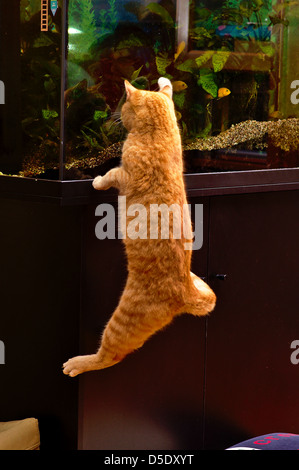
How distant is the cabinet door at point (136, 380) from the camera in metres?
2.87

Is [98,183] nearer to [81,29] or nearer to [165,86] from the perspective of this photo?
[165,86]

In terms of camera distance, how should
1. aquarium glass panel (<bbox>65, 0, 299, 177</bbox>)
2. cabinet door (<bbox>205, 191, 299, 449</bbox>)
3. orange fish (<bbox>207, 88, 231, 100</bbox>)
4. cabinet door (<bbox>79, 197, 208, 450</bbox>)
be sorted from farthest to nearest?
cabinet door (<bbox>205, 191, 299, 449</bbox>) < orange fish (<bbox>207, 88, 231, 100</bbox>) < cabinet door (<bbox>79, 197, 208, 450</bbox>) < aquarium glass panel (<bbox>65, 0, 299, 177</bbox>)

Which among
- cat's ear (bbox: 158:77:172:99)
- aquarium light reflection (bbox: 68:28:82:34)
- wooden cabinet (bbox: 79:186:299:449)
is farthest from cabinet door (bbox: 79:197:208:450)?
aquarium light reflection (bbox: 68:28:82:34)

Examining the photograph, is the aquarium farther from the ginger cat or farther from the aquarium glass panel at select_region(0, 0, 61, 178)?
the ginger cat

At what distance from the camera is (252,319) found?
3395 millimetres

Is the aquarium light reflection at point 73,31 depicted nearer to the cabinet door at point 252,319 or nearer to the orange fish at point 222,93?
the orange fish at point 222,93

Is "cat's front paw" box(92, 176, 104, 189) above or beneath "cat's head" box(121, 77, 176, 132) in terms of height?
beneath

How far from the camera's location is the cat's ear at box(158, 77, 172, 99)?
2.66m

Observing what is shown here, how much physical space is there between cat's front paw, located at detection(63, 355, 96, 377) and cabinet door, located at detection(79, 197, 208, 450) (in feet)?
0.52

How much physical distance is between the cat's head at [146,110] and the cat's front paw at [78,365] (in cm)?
88

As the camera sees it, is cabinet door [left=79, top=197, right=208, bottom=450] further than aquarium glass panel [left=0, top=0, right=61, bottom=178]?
Yes

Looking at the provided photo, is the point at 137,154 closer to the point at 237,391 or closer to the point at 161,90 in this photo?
the point at 161,90

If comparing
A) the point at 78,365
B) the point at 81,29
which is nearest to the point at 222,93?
the point at 81,29

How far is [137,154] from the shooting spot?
2.54m
